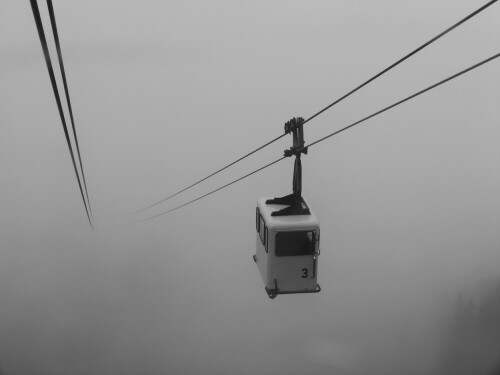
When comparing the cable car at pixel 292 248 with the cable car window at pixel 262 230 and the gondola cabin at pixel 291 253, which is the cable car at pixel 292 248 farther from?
the cable car window at pixel 262 230

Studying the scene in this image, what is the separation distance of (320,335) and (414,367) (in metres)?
16.5

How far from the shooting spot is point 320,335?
87625 mm

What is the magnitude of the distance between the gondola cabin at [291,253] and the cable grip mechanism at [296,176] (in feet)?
0.23

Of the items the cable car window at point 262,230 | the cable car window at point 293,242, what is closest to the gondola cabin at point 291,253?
the cable car window at point 293,242

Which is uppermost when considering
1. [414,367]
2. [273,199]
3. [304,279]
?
[273,199]

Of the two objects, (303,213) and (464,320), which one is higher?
(303,213)

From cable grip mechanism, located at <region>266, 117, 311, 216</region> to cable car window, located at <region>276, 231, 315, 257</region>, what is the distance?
1.05ft

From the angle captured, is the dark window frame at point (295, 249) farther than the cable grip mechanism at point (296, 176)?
Yes

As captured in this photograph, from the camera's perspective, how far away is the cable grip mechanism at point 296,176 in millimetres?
6430

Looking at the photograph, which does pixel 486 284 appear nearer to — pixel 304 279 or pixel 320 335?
pixel 320 335

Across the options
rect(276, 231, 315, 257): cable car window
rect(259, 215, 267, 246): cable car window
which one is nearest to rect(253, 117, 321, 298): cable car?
rect(276, 231, 315, 257): cable car window

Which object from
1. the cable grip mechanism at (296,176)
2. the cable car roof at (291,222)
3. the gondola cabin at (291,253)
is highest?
the cable grip mechanism at (296,176)

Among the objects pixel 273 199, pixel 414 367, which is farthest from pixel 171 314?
pixel 273 199

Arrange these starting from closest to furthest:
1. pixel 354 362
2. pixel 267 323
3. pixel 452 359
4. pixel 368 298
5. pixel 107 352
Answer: pixel 452 359 < pixel 354 362 < pixel 107 352 < pixel 267 323 < pixel 368 298
